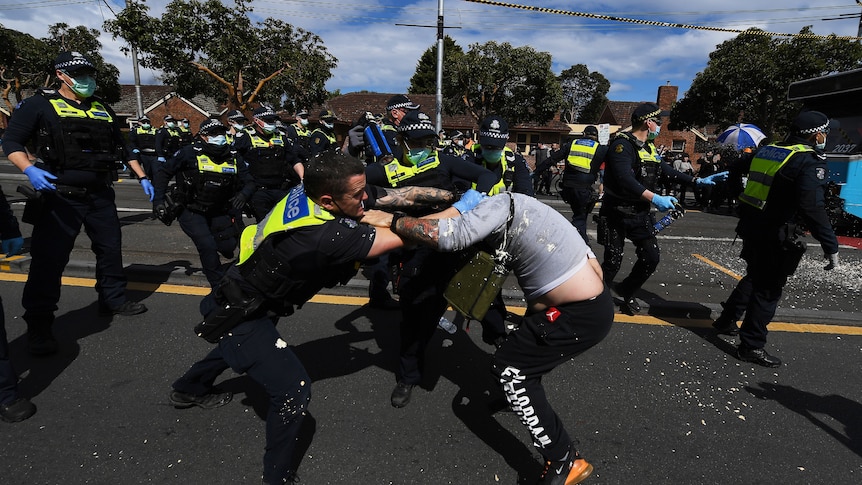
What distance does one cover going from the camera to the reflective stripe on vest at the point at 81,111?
353 centimetres

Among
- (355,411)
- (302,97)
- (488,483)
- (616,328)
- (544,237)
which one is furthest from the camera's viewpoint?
(302,97)

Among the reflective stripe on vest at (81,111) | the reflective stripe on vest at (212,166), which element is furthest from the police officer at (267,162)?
the reflective stripe on vest at (81,111)

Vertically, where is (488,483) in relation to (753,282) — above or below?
below

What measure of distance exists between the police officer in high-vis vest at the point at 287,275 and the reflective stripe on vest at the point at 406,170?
1.25m

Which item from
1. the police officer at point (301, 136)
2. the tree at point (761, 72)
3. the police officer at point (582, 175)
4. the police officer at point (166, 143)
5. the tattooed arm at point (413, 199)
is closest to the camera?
the tattooed arm at point (413, 199)

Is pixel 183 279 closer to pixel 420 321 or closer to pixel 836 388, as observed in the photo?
pixel 420 321

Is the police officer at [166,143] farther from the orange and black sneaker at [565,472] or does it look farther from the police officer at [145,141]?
the orange and black sneaker at [565,472]

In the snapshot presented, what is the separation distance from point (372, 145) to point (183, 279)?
2424 mm

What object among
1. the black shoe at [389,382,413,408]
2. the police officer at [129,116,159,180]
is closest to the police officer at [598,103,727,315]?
the black shoe at [389,382,413,408]

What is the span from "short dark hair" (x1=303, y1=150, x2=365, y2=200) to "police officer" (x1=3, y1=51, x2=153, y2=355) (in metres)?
2.57

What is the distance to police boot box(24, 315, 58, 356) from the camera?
3314mm

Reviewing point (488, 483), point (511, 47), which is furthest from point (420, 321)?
point (511, 47)

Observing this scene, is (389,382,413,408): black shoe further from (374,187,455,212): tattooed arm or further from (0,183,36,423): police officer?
(0,183,36,423): police officer

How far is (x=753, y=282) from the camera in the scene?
372 centimetres
